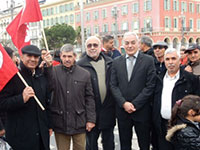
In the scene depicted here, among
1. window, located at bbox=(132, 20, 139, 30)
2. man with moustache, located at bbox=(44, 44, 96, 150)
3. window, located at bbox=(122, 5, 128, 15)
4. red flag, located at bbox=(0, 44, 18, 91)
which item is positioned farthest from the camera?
window, located at bbox=(122, 5, 128, 15)

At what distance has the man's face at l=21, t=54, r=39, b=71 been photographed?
3.39 m

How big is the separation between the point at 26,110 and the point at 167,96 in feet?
6.22

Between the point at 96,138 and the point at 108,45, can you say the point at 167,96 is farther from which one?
the point at 108,45

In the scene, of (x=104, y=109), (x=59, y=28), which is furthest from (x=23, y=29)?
(x=59, y=28)

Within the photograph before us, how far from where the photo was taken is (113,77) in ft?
13.9

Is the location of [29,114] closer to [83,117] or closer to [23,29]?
[83,117]

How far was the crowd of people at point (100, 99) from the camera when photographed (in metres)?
3.33

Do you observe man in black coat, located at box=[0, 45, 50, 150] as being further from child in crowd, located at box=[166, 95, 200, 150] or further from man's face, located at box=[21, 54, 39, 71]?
child in crowd, located at box=[166, 95, 200, 150]

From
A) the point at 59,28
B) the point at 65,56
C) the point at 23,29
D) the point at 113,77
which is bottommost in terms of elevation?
the point at 113,77

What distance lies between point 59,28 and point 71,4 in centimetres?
1393

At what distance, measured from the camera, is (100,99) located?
4316 millimetres

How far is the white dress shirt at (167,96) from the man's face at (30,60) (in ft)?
5.90

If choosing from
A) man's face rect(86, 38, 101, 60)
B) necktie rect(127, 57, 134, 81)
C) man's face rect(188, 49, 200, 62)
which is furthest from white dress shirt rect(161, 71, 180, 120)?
man's face rect(86, 38, 101, 60)

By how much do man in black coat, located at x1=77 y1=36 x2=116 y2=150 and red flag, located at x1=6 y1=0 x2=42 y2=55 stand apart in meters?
0.91
